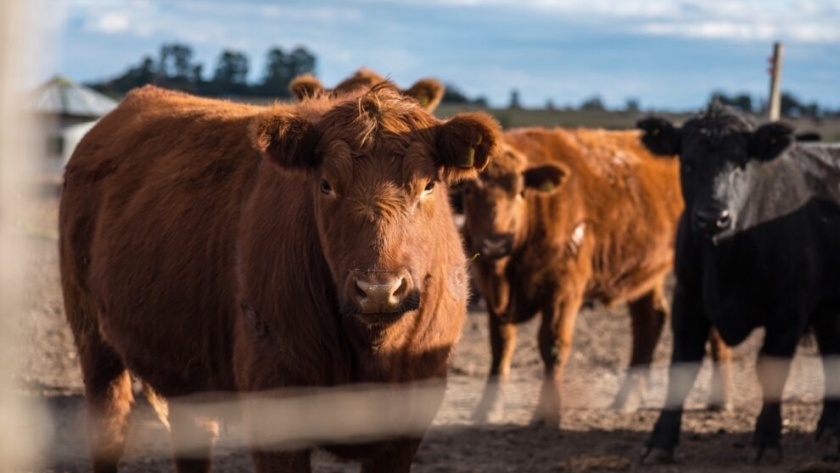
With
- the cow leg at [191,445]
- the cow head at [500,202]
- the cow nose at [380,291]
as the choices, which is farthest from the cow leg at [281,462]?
the cow head at [500,202]

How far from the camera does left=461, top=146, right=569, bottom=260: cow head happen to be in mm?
7449

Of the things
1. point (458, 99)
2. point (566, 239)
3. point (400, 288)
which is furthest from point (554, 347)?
point (458, 99)

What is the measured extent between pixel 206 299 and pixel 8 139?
2.86 metres

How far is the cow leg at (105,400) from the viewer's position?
5.09 m

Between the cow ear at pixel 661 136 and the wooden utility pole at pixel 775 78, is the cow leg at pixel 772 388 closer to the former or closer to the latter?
the cow ear at pixel 661 136

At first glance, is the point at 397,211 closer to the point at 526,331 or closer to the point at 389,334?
the point at 389,334

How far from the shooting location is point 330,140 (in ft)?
12.1

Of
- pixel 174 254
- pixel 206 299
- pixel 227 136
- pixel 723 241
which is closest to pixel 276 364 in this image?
pixel 206 299

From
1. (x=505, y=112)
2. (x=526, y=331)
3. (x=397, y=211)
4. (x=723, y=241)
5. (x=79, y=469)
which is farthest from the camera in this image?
(x=505, y=112)

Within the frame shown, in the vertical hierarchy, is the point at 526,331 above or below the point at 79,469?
below

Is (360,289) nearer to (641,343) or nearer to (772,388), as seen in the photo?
(772,388)

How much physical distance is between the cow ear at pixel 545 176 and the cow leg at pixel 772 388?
193 cm

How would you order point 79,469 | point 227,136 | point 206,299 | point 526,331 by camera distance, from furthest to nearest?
point 526,331, point 79,469, point 227,136, point 206,299

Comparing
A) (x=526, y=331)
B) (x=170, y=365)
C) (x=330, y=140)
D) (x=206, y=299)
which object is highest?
(x=330, y=140)
